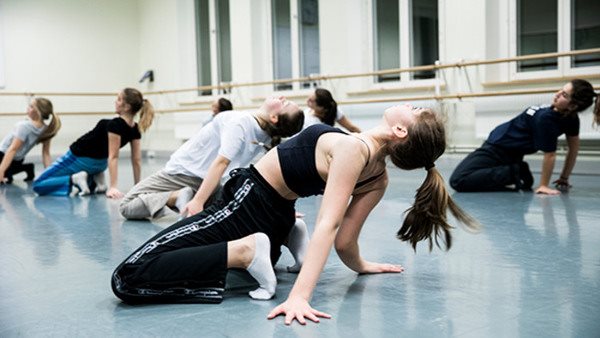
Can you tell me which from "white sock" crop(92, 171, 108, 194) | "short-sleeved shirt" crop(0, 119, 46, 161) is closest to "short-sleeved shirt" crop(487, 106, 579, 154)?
"white sock" crop(92, 171, 108, 194)

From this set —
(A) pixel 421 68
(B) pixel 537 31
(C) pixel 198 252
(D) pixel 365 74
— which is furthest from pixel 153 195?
(B) pixel 537 31

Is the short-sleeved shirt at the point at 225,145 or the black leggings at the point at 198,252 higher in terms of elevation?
the short-sleeved shirt at the point at 225,145

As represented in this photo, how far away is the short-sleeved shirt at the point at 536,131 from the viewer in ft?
13.6

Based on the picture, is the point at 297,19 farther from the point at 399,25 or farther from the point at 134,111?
the point at 134,111

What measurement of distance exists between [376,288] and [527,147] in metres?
2.82

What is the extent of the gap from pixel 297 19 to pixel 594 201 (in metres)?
5.30

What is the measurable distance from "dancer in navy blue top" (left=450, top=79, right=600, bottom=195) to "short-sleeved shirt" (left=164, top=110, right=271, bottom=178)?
75.0 inches

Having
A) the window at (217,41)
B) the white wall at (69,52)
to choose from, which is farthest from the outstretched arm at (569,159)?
the white wall at (69,52)

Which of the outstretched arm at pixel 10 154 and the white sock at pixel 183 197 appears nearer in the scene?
the white sock at pixel 183 197

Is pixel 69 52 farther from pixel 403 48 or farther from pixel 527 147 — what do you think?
pixel 527 147

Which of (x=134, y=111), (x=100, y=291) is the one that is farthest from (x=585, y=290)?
(x=134, y=111)

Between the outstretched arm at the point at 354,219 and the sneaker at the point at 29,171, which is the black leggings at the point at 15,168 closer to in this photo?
the sneaker at the point at 29,171

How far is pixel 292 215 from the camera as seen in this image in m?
2.04

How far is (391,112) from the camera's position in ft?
5.92
